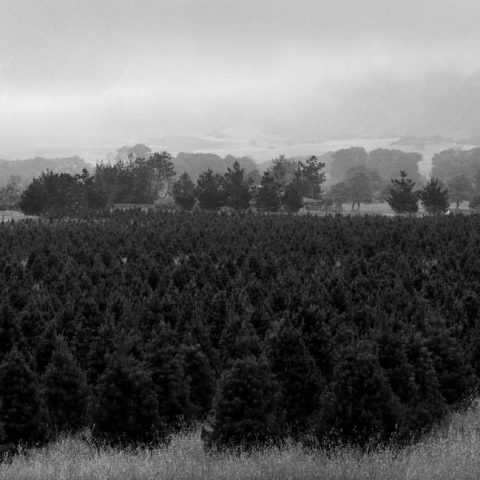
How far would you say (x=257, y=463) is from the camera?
834 cm

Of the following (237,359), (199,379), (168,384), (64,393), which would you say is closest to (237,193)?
(199,379)

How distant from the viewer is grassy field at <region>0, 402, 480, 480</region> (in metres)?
7.89

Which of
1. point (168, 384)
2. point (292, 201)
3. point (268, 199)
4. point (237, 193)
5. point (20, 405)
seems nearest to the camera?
point (20, 405)

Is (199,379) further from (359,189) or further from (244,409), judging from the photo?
(359,189)

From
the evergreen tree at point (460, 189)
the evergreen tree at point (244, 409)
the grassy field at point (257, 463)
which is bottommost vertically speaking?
the grassy field at point (257, 463)

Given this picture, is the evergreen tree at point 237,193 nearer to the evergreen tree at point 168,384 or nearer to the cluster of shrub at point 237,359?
the cluster of shrub at point 237,359

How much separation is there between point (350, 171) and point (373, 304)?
113048 millimetres

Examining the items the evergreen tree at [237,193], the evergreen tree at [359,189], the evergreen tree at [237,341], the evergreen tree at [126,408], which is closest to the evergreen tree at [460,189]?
the evergreen tree at [359,189]

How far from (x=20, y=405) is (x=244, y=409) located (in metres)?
3.67

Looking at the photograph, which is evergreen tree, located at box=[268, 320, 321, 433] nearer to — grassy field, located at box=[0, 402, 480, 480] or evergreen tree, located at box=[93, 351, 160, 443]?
grassy field, located at box=[0, 402, 480, 480]

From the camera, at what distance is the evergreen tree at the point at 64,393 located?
1108 cm

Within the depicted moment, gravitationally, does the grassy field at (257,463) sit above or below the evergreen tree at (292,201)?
below

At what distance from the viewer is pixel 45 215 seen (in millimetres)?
63094

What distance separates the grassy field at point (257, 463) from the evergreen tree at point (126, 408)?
374 mm
